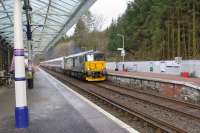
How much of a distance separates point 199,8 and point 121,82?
1866cm

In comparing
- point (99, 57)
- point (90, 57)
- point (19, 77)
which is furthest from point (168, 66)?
point (19, 77)

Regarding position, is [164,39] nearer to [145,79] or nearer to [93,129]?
[145,79]

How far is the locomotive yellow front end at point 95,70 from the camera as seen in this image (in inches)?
1196

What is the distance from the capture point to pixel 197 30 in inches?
1688

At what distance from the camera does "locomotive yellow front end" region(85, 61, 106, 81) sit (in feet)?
99.7

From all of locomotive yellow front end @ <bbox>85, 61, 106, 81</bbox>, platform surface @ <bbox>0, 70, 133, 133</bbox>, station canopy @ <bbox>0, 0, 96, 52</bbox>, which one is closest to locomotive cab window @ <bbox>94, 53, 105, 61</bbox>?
locomotive yellow front end @ <bbox>85, 61, 106, 81</bbox>

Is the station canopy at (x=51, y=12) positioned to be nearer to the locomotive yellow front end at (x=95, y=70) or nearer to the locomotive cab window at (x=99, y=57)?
the locomotive yellow front end at (x=95, y=70)

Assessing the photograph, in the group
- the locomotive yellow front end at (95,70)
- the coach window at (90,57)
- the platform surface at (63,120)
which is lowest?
the platform surface at (63,120)

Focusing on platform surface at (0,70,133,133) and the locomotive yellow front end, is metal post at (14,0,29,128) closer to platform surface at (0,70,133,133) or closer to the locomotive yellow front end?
platform surface at (0,70,133,133)

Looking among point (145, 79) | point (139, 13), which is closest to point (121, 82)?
point (145, 79)

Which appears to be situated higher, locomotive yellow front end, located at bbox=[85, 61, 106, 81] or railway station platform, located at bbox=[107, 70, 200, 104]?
locomotive yellow front end, located at bbox=[85, 61, 106, 81]

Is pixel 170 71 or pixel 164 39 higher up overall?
pixel 164 39

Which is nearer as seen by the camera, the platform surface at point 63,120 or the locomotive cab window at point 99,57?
the platform surface at point 63,120

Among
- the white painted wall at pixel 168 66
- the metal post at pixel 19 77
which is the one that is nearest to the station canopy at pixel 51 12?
the metal post at pixel 19 77
